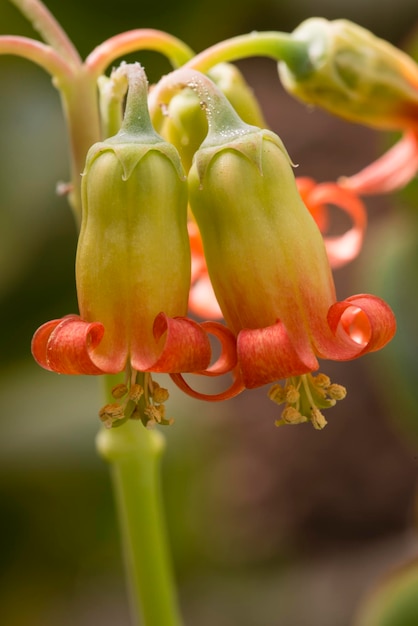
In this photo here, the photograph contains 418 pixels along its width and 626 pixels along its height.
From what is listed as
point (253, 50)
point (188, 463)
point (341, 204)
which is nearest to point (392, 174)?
point (341, 204)

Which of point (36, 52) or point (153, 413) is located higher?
point (36, 52)

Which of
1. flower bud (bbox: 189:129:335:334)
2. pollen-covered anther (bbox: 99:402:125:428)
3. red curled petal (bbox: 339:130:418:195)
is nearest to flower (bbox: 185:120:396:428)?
flower bud (bbox: 189:129:335:334)

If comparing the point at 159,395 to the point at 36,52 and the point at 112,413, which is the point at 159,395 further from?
the point at 36,52

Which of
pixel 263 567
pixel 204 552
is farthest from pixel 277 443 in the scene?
pixel 204 552

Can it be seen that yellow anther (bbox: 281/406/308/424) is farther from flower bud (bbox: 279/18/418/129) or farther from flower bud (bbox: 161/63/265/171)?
flower bud (bbox: 279/18/418/129)

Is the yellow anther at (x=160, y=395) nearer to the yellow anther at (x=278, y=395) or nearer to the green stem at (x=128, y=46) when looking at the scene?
the yellow anther at (x=278, y=395)

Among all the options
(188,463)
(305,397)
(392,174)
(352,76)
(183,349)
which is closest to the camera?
(183,349)

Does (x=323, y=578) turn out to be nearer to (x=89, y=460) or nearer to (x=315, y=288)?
(x=89, y=460)
